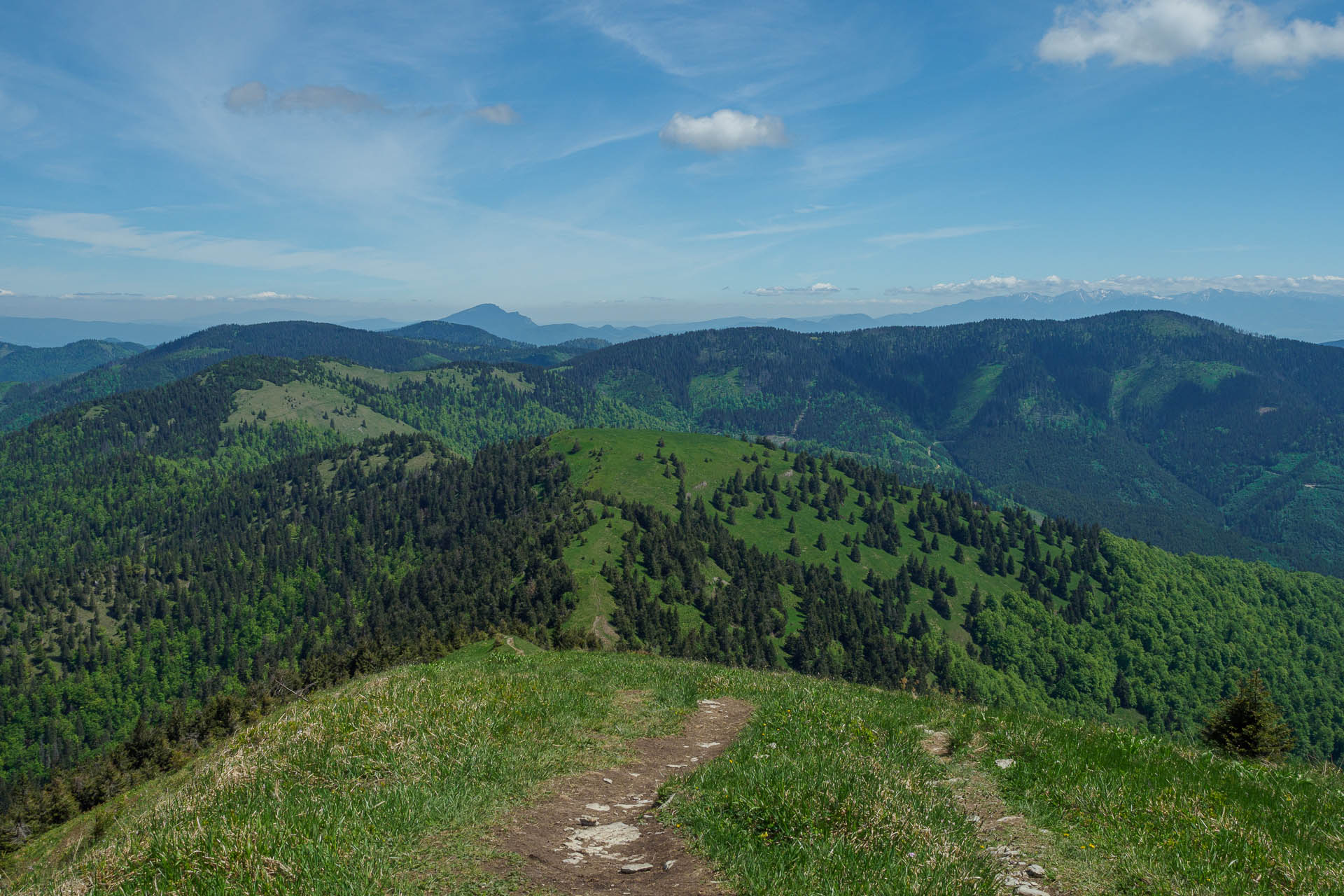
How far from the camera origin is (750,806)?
35.5 ft

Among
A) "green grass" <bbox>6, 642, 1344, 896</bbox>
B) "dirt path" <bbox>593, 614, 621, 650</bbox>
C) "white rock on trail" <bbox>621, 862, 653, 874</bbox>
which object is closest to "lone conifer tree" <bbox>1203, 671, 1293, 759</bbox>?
"green grass" <bbox>6, 642, 1344, 896</bbox>

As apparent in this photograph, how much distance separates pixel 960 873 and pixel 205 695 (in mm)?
228532

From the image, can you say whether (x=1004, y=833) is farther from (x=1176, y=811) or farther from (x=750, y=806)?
(x=750, y=806)

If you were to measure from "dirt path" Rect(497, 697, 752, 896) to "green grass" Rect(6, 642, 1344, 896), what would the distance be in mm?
388

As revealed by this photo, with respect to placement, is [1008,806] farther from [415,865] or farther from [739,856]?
[415,865]

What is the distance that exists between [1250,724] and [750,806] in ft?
68.9

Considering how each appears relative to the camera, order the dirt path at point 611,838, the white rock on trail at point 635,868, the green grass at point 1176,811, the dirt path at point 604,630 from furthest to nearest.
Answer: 1. the dirt path at point 604,630
2. the white rock on trail at point 635,868
3. the dirt path at point 611,838
4. the green grass at point 1176,811

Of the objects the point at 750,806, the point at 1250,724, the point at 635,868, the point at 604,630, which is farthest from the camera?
the point at 604,630

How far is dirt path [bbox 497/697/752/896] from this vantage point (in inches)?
363

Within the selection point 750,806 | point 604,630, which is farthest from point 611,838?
point 604,630

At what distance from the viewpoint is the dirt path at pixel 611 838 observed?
9211mm

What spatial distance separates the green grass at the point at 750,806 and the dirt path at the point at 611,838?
39 centimetres

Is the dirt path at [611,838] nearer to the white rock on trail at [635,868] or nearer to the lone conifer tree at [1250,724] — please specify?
the white rock on trail at [635,868]

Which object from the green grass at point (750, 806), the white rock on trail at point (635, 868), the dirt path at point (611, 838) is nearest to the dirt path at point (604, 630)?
the green grass at point (750, 806)
